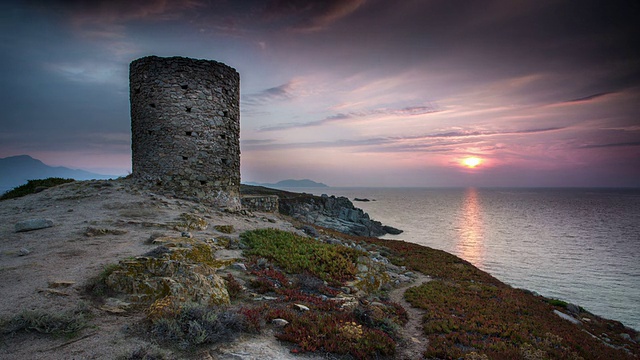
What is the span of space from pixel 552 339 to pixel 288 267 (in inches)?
388

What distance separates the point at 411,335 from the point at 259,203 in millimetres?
19679

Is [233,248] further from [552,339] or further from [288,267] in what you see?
[552,339]

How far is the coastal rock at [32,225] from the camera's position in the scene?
11.8 metres

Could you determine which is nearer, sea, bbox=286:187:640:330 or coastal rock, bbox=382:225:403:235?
sea, bbox=286:187:640:330

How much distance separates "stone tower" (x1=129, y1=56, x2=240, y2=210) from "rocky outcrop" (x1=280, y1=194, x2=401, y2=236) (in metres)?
33.2

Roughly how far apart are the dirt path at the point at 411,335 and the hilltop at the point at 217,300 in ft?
0.16

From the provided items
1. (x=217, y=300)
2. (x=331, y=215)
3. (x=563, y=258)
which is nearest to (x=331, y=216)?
(x=331, y=215)

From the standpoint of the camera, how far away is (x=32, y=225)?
39.0ft

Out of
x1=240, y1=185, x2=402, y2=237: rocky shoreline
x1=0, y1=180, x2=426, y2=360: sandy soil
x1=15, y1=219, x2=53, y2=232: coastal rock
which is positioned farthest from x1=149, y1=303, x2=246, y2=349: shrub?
x1=240, y1=185, x2=402, y2=237: rocky shoreline

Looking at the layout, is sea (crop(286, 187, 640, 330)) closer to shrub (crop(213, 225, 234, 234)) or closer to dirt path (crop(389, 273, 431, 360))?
dirt path (crop(389, 273, 431, 360))

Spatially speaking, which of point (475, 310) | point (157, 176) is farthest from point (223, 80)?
point (475, 310)

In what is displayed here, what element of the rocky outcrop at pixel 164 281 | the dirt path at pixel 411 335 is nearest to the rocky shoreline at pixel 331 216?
the dirt path at pixel 411 335

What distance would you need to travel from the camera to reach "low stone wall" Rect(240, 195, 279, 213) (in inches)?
1013

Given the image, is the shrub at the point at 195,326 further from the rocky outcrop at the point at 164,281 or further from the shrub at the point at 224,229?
the shrub at the point at 224,229
